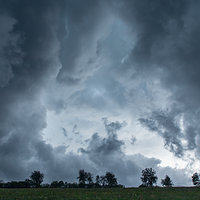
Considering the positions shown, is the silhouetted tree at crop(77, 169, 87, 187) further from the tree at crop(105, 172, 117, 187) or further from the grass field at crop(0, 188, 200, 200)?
the grass field at crop(0, 188, 200, 200)

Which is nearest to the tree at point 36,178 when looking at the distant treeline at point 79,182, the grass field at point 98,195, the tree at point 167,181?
the distant treeline at point 79,182

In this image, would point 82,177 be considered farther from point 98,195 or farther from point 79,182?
point 98,195

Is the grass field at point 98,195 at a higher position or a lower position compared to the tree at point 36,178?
lower

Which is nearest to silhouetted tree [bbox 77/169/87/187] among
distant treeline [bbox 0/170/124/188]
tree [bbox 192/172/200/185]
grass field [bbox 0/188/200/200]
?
distant treeline [bbox 0/170/124/188]

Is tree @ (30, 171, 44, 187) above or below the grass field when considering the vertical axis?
above

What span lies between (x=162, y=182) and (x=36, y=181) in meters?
96.0

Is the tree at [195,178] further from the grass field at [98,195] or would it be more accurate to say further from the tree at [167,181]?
the grass field at [98,195]

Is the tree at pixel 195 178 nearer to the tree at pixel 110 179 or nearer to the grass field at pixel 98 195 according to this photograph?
the tree at pixel 110 179

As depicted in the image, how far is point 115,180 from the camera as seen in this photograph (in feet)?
586

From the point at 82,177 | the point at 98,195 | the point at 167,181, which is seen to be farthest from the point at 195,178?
the point at 98,195

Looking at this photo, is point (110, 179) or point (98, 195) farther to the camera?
point (110, 179)

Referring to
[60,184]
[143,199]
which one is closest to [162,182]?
[60,184]

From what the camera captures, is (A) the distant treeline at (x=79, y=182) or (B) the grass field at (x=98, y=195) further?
(A) the distant treeline at (x=79, y=182)

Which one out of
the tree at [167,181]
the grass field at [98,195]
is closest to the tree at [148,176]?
the tree at [167,181]
